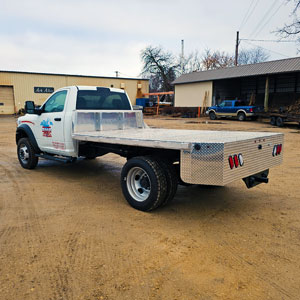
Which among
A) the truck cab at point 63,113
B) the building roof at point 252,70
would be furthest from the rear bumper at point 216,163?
the building roof at point 252,70

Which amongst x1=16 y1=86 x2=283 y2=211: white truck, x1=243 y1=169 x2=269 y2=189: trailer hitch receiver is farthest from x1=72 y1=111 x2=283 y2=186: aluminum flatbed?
x1=243 y1=169 x2=269 y2=189: trailer hitch receiver

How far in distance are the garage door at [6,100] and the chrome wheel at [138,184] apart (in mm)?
35626

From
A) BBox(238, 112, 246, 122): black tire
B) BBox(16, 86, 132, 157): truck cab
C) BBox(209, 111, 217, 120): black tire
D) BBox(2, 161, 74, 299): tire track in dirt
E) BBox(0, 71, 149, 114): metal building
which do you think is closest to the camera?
BBox(2, 161, 74, 299): tire track in dirt

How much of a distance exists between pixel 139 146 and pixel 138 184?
0.64 meters

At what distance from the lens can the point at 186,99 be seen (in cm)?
→ 3450

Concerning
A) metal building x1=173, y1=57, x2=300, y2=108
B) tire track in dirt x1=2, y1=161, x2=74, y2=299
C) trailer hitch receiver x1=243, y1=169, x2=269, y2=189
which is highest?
metal building x1=173, y1=57, x2=300, y2=108

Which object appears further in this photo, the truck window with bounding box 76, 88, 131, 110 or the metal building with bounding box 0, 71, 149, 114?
the metal building with bounding box 0, 71, 149, 114

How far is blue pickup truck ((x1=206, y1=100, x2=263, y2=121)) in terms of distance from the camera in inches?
975

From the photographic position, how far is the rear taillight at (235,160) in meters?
3.76

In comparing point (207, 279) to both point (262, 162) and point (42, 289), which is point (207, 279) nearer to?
point (42, 289)

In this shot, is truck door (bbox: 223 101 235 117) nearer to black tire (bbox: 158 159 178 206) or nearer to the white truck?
the white truck

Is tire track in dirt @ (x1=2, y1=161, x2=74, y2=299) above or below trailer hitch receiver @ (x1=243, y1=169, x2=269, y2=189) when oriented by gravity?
below

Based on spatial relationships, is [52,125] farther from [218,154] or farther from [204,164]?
[218,154]

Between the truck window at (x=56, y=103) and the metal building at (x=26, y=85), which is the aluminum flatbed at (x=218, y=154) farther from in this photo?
the metal building at (x=26, y=85)
